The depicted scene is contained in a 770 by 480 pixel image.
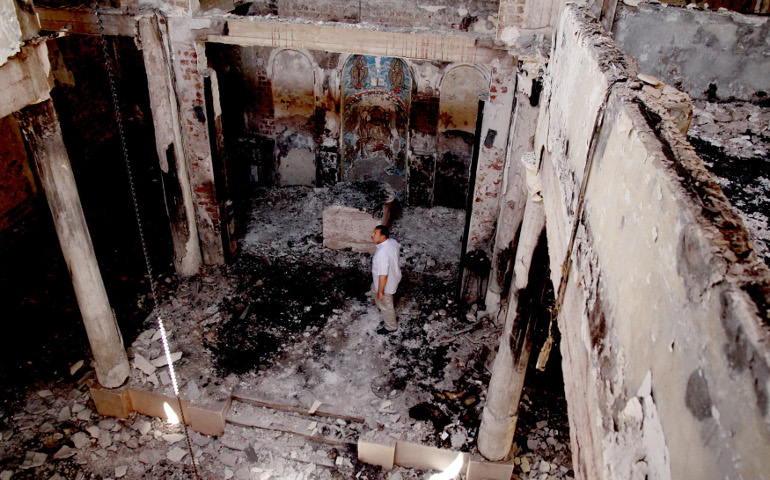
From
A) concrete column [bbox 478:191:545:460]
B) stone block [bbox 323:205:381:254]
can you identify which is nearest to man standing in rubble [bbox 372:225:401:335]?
stone block [bbox 323:205:381:254]

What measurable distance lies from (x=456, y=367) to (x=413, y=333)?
0.77 meters

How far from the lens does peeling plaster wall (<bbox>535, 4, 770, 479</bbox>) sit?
99 cm

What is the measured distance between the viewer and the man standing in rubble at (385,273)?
20.6ft

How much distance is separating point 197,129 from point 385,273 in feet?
10.1

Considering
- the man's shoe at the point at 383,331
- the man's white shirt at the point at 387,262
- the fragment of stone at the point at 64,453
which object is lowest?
the fragment of stone at the point at 64,453

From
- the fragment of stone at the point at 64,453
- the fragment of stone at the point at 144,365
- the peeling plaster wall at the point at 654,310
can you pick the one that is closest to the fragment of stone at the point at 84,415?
the fragment of stone at the point at 64,453

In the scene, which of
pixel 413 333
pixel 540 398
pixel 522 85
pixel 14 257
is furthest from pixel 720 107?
pixel 14 257

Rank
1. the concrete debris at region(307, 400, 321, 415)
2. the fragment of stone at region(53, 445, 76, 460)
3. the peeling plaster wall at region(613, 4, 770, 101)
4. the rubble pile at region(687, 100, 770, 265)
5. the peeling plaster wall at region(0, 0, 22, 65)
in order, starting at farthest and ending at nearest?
the concrete debris at region(307, 400, 321, 415)
the fragment of stone at region(53, 445, 76, 460)
the peeling plaster wall at region(613, 4, 770, 101)
the peeling plaster wall at region(0, 0, 22, 65)
the rubble pile at region(687, 100, 770, 265)

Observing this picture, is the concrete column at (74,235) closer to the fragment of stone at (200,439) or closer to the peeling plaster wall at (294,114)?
the fragment of stone at (200,439)

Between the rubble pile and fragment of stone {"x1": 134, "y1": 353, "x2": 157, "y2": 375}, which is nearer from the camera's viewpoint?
the rubble pile

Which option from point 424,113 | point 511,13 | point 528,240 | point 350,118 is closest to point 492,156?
point 511,13

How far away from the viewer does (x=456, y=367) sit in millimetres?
6137

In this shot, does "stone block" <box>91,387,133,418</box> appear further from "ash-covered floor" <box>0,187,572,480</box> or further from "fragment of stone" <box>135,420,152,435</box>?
"fragment of stone" <box>135,420,152,435</box>

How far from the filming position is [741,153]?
12.6 feet
